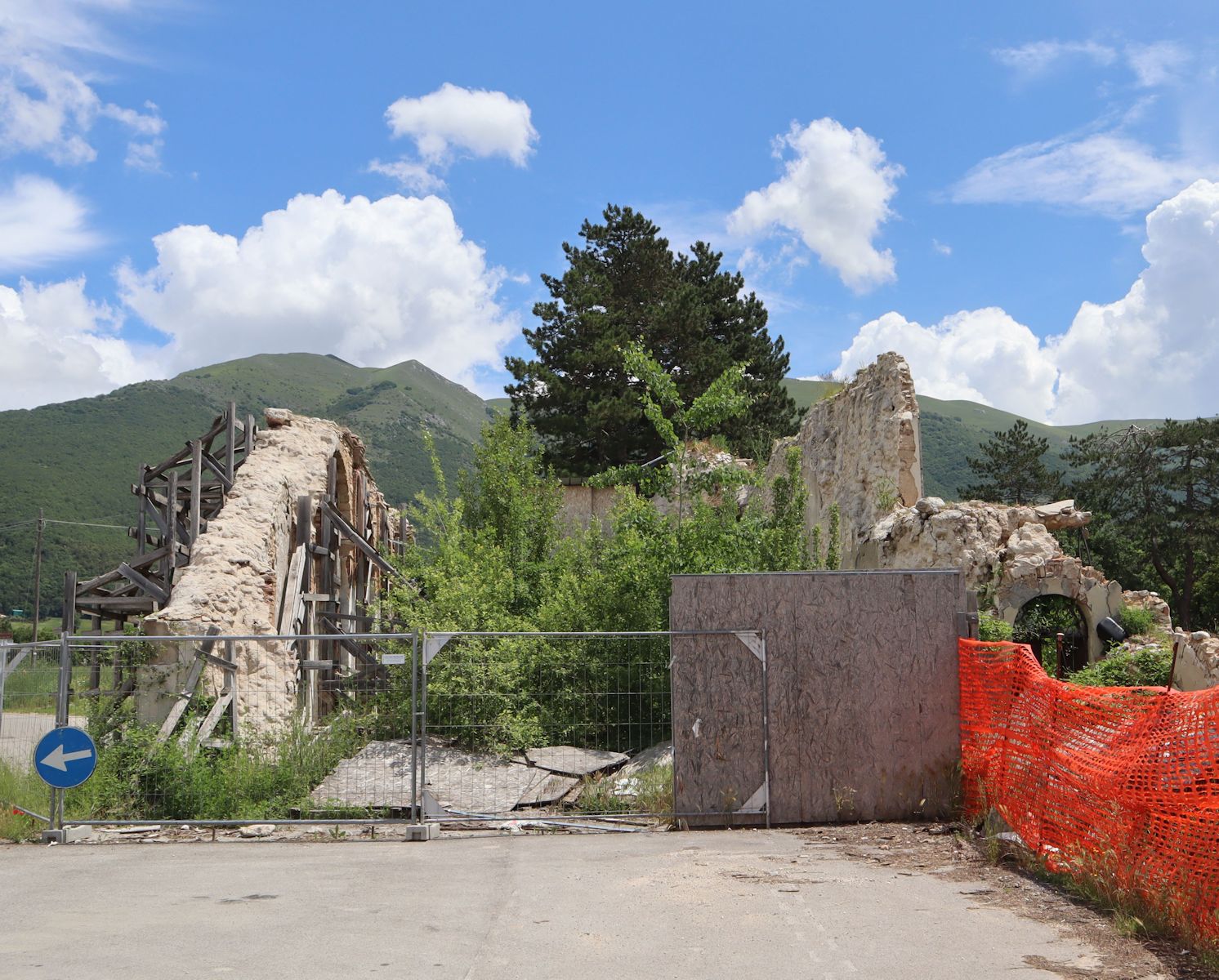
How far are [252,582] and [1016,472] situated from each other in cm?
4925

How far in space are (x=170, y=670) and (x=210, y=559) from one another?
2.65 m

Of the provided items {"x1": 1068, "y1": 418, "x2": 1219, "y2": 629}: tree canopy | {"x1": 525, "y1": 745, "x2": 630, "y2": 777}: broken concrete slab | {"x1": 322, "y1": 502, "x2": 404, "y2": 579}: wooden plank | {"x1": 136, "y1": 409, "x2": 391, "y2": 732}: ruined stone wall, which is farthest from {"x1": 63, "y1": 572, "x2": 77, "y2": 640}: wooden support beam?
{"x1": 1068, "y1": 418, "x2": 1219, "y2": 629}: tree canopy

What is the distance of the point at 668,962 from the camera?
20.0 feet

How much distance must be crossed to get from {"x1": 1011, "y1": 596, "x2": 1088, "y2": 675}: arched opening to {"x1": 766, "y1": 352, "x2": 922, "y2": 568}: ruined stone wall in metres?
3.05

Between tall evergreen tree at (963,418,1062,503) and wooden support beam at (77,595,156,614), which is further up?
tall evergreen tree at (963,418,1062,503)

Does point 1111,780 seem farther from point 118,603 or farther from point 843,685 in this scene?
point 118,603

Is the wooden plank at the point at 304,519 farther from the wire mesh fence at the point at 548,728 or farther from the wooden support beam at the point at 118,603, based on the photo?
the wire mesh fence at the point at 548,728

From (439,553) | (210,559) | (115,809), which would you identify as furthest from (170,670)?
(439,553)

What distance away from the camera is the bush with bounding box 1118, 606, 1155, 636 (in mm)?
17484

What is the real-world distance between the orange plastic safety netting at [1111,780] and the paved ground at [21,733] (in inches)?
357

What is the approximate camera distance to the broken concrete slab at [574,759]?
1191 centimetres

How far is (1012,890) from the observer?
25.2 ft

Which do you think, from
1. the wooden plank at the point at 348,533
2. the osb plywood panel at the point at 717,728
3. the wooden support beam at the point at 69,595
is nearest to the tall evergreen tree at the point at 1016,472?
the wooden plank at the point at 348,533

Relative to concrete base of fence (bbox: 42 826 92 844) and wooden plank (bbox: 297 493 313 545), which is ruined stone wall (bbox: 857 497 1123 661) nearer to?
wooden plank (bbox: 297 493 313 545)
